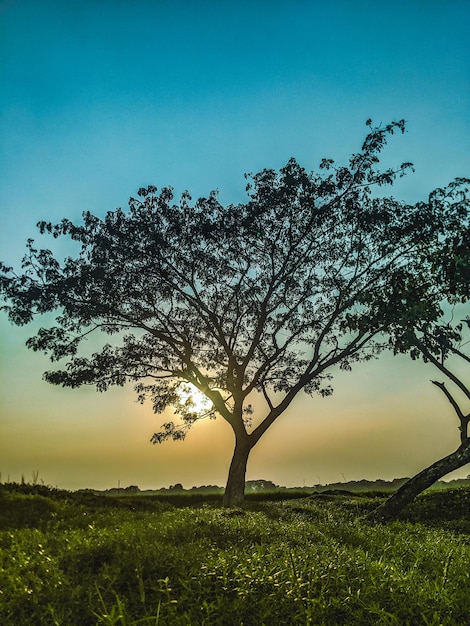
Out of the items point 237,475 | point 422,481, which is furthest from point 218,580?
point 237,475

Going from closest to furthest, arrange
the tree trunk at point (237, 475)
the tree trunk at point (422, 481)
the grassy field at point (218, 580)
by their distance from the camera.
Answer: the grassy field at point (218, 580)
the tree trunk at point (422, 481)
the tree trunk at point (237, 475)

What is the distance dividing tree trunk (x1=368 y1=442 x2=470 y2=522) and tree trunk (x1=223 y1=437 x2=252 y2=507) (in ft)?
24.7

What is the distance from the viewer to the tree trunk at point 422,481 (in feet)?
52.3

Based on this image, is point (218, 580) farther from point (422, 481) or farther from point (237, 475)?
point (237, 475)

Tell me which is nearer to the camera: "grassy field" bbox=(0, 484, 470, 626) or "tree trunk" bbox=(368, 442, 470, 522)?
"grassy field" bbox=(0, 484, 470, 626)

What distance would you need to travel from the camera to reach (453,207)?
20.6m

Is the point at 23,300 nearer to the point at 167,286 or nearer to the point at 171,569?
the point at 167,286

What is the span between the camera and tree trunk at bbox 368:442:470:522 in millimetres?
15938

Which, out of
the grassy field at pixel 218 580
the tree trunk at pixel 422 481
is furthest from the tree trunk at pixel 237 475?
the grassy field at pixel 218 580

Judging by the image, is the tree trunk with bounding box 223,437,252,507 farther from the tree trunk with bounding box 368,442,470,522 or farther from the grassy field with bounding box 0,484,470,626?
the grassy field with bounding box 0,484,470,626

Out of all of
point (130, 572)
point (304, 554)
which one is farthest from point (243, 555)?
point (130, 572)

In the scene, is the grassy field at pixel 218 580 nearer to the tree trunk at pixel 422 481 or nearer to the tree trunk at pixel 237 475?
the tree trunk at pixel 422 481

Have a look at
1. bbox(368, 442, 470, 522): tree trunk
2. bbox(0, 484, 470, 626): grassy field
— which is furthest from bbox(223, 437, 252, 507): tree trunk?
bbox(0, 484, 470, 626): grassy field

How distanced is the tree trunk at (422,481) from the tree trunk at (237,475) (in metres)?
7.53
